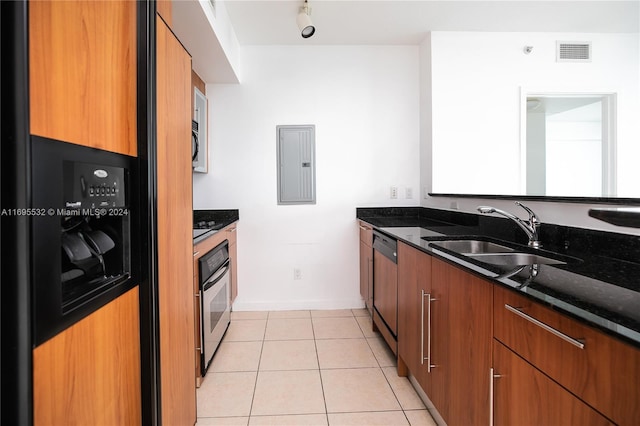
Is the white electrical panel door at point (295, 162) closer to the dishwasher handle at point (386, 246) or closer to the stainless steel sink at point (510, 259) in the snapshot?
the dishwasher handle at point (386, 246)

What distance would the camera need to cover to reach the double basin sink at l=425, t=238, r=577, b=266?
4.48 ft

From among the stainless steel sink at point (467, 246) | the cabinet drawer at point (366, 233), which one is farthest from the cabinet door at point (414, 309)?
the cabinet drawer at point (366, 233)

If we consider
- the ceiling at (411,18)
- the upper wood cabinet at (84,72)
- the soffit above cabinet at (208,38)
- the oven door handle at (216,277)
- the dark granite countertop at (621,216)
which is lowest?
the oven door handle at (216,277)

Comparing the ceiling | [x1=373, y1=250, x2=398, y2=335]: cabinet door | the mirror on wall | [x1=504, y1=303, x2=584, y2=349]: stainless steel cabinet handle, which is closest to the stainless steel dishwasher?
[x1=373, y1=250, x2=398, y2=335]: cabinet door

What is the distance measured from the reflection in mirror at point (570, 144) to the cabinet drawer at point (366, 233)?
5.90 ft

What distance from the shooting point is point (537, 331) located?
83 cm

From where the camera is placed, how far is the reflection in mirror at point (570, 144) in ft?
9.71

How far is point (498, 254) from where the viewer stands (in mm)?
1594

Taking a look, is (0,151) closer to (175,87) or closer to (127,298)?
(127,298)

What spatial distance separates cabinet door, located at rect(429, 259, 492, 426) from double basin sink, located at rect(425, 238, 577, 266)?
18 centimetres

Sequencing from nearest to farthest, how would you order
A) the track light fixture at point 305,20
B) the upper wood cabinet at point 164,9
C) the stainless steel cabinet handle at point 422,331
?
the upper wood cabinet at point 164,9 → the stainless steel cabinet handle at point 422,331 → the track light fixture at point 305,20

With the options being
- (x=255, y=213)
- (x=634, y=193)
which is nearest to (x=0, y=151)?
(x=255, y=213)

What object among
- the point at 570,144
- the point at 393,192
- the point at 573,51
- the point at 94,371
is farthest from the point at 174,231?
the point at 570,144

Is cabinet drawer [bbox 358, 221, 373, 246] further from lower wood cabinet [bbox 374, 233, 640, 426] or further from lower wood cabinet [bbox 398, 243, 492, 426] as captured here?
lower wood cabinet [bbox 374, 233, 640, 426]
